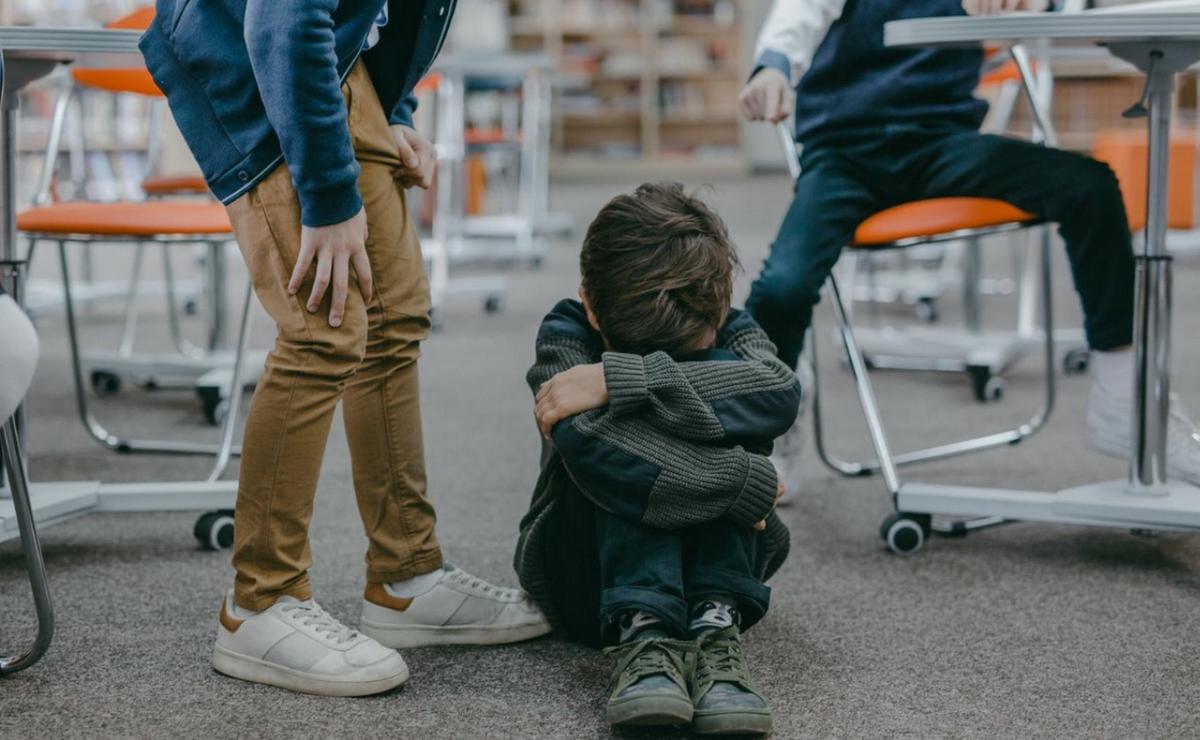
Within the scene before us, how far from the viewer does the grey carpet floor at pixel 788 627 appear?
45.5 inches

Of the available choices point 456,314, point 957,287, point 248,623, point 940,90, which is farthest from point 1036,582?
point 957,287

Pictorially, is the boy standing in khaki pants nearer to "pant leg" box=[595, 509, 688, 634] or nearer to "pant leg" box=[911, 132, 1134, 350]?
"pant leg" box=[595, 509, 688, 634]

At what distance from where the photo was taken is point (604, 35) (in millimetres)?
10445

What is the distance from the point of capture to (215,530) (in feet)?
5.51

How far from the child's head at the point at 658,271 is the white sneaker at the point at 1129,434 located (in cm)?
68

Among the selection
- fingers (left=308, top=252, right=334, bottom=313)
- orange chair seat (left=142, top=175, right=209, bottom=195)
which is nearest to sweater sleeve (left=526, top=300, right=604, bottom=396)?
fingers (left=308, top=252, right=334, bottom=313)

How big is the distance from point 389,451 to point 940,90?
0.99m

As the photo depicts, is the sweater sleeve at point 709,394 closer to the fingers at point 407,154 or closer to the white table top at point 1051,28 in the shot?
the fingers at point 407,154

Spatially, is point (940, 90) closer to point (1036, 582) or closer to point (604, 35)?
point (1036, 582)

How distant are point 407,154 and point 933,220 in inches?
31.8

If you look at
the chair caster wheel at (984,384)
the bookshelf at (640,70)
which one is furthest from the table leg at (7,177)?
the bookshelf at (640,70)

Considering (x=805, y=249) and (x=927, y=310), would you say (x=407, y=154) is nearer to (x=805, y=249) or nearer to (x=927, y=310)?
(x=805, y=249)

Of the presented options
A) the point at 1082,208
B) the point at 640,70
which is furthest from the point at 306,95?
the point at 640,70

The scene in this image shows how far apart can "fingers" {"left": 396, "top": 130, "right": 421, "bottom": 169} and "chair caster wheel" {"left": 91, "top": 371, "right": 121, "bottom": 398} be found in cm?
178
